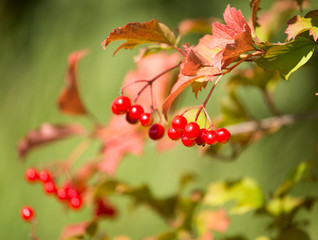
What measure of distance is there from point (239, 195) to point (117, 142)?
0.40 metres

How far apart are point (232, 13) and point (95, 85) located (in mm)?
2044

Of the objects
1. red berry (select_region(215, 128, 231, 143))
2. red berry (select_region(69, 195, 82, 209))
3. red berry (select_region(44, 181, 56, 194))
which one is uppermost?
red berry (select_region(44, 181, 56, 194))

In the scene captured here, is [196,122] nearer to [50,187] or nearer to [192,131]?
[192,131]

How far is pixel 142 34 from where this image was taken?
2.19ft

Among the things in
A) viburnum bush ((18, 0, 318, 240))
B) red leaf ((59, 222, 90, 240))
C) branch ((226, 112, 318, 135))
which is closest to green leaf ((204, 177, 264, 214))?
viburnum bush ((18, 0, 318, 240))

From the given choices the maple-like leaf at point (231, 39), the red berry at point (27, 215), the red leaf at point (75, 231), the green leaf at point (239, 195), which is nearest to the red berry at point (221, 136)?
the maple-like leaf at point (231, 39)

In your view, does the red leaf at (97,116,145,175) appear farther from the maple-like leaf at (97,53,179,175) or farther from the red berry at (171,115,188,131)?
the red berry at (171,115,188,131)

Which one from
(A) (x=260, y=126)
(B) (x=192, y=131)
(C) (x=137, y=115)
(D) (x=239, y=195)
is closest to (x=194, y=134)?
(B) (x=192, y=131)

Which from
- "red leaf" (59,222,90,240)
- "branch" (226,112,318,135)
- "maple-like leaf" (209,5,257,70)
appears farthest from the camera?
"branch" (226,112,318,135)

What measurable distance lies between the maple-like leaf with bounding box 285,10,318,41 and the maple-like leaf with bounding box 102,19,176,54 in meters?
0.20

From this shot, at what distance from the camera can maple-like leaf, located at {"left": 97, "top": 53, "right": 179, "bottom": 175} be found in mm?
1123

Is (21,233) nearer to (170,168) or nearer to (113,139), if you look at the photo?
(170,168)

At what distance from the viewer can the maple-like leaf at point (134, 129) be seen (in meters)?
1.12

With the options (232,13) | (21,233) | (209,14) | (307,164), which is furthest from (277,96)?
(21,233)
